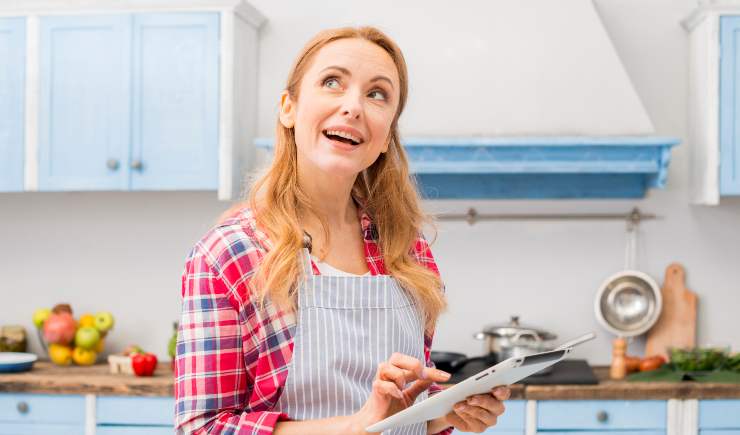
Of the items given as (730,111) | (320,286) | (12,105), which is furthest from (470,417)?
(12,105)

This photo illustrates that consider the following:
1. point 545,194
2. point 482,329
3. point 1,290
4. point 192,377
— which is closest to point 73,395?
point 1,290

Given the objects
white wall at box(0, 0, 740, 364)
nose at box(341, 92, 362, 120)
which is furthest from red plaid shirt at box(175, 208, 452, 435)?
white wall at box(0, 0, 740, 364)

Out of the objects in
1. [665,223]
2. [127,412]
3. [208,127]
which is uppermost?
[208,127]

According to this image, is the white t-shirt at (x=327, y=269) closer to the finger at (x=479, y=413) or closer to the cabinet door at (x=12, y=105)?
the finger at (x=479, y=413)

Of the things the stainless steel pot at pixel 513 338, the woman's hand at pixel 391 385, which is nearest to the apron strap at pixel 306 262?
the woman's hand at pixel 391 385

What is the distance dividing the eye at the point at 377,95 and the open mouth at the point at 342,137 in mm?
79

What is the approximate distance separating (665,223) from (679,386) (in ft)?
2.83

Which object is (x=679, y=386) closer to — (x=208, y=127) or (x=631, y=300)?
(x=631, y=300)

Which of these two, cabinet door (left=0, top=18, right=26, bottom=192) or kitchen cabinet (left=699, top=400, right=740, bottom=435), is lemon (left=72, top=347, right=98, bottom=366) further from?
kitchen cabinet (left=699, top=400, right=740, bottom=435)

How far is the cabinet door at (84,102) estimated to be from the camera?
3.74 meters

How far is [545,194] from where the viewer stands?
4016 millimetres

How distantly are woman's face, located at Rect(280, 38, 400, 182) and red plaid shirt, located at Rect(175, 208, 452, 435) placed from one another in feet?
0.57

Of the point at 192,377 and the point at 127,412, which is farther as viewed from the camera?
the point at 127,412

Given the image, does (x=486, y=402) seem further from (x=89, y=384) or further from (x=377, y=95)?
(x=89, y=384)
